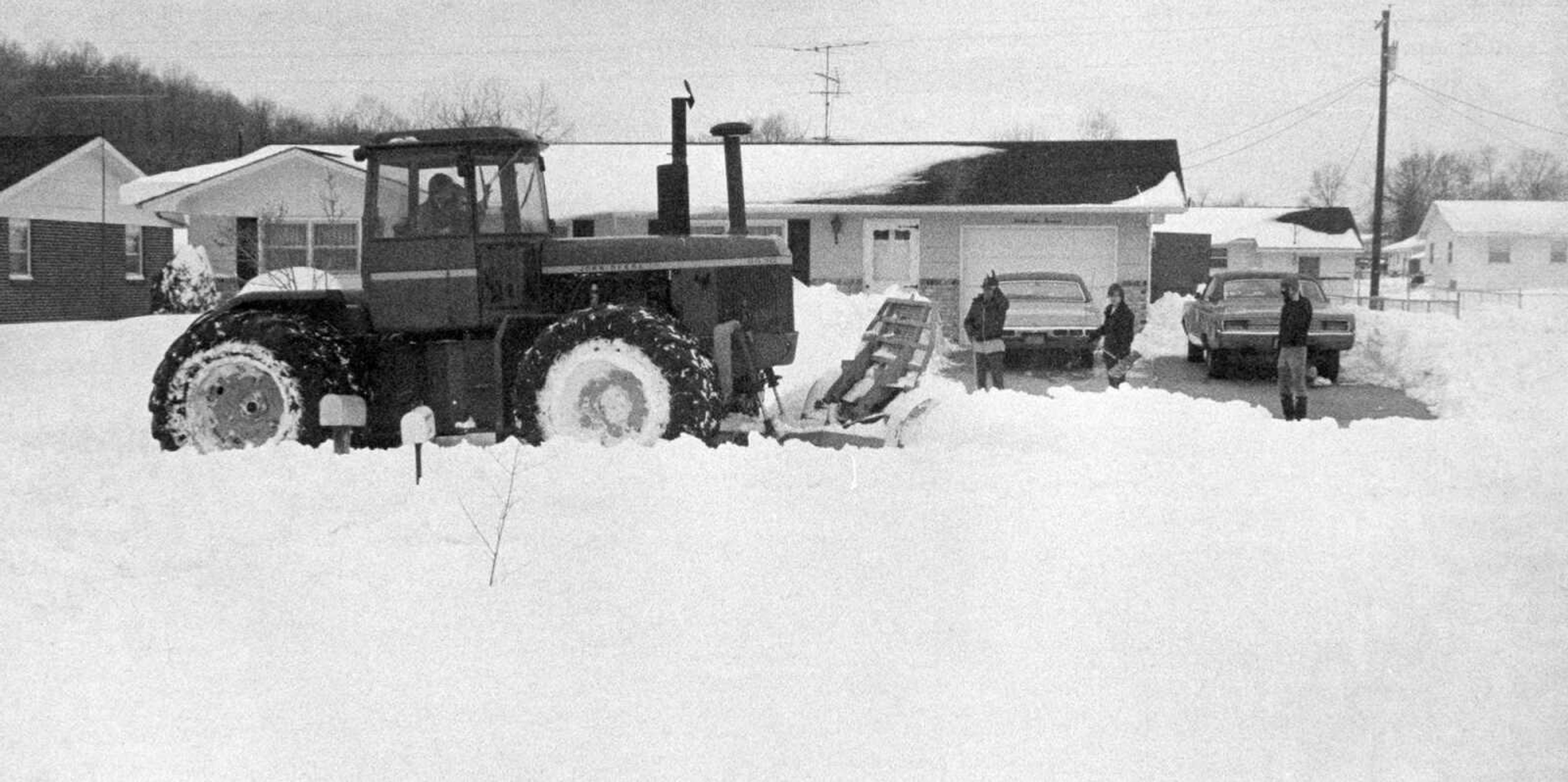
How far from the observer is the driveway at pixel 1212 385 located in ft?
47.4

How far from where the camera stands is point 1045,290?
1997cm

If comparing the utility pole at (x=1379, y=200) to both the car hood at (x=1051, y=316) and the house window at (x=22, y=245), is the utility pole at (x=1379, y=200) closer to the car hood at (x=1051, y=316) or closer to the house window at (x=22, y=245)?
the car hood at (x=1051, y=316)

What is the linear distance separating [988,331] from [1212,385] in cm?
→ 391

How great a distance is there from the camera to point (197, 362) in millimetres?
8438

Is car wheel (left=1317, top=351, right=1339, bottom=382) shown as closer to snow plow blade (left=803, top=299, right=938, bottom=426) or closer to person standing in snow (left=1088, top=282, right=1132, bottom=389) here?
person standing in snow (left=1088, top=282, right=1132, bottom=389)

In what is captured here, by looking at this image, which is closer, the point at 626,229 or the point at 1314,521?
the point at 1314,521

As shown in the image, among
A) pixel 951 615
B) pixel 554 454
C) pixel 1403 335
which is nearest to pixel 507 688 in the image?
pixel 951 615

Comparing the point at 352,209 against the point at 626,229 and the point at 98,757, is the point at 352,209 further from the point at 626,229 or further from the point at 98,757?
the point at 98,757

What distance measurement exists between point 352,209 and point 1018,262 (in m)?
11.3

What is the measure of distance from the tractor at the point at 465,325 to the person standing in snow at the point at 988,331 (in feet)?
18.3

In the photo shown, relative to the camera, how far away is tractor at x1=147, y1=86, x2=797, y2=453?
8086mm

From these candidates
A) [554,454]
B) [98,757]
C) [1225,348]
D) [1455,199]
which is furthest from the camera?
[1225,348]

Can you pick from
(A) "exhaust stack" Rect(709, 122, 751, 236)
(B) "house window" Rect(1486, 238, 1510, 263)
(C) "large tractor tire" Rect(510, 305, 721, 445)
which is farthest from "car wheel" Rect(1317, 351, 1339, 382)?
(C) "large tractor tire" Rect(510, 305, 721, 445)

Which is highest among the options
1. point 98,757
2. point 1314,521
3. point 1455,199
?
point 1455,199
